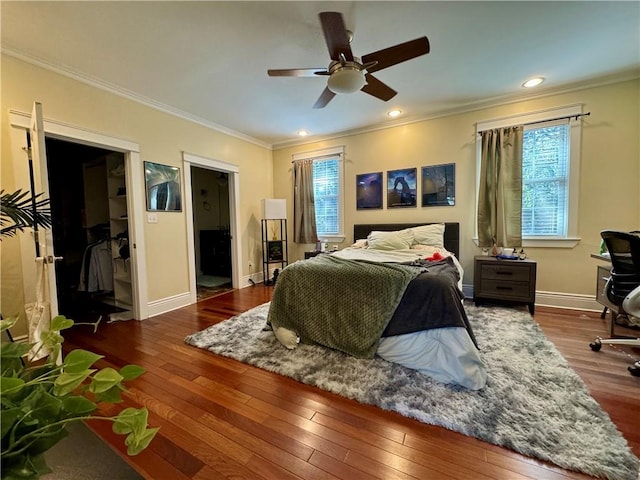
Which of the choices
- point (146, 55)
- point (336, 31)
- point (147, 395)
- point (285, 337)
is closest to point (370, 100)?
point (336, 31)

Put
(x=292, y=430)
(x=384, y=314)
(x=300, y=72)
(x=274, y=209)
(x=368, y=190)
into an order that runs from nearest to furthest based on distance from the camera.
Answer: (x=292, y=430) → (x=384, y=314) → (x=300, y=72) → (x=368, y=190) → (x=274, y=209)

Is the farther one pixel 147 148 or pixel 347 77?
pixel 147 148

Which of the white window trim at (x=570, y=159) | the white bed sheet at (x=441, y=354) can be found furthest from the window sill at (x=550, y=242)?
the white bed sheet at (x=441, y=354)

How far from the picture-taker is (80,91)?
2.70 m

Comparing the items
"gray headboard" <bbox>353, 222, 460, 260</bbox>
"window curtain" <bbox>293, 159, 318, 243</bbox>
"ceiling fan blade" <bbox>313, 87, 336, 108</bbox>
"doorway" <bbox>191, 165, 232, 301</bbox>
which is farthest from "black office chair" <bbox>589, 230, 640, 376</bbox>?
"doorway" <bbox>191, 165, 232, 301</bbox>

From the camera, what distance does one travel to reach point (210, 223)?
6.08 meters

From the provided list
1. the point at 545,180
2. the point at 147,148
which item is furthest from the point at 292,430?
the point at 545,180

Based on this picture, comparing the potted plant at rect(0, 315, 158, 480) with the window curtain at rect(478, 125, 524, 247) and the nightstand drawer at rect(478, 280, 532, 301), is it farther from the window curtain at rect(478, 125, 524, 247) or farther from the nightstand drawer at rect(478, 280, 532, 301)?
the window curtain at rect(478, 125, 524, 247)

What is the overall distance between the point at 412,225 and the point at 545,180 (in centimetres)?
167

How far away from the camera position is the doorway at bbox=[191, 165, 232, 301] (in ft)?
18.9

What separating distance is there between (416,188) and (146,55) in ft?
11.7

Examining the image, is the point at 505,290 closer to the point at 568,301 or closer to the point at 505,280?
the point at 505,280

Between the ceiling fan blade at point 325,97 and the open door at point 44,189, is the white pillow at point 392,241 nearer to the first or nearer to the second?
the ceiling fan blade at point 325,97

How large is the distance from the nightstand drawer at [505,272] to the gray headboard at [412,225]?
51 centimetres
